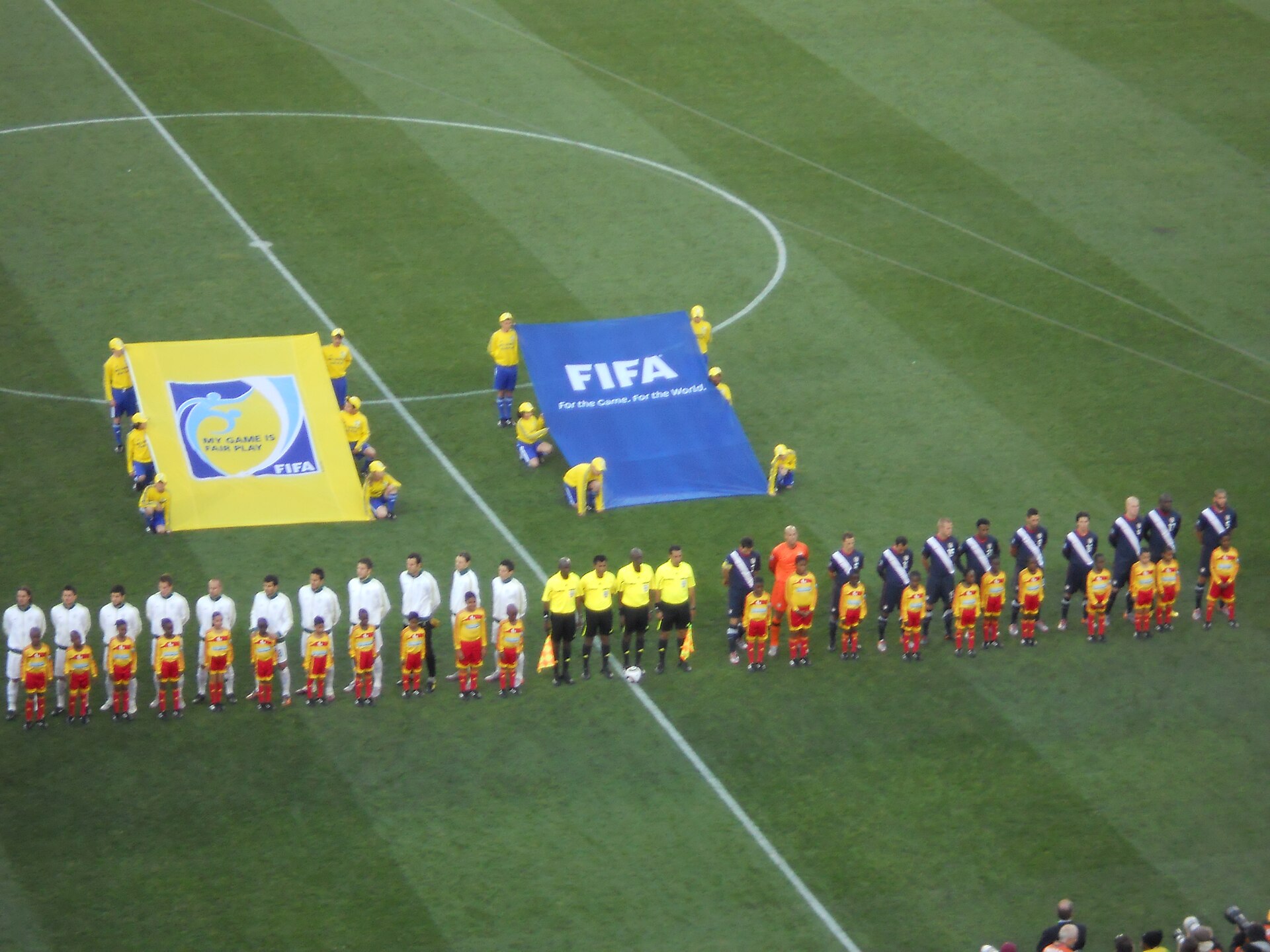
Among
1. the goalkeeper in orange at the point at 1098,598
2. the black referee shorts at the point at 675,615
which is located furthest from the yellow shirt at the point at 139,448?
the goalkeeper in orange at the point at 1098,598

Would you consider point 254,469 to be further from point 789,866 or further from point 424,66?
point 424,66

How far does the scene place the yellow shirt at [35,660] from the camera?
17766 millimetres

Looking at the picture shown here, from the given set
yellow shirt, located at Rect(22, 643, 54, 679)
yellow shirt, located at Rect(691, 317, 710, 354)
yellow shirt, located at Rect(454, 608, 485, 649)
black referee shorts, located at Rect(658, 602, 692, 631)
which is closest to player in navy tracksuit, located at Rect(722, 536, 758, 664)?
black referee shorts, located at Rect(658, 602, 692, 631)

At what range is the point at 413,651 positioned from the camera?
18594mm

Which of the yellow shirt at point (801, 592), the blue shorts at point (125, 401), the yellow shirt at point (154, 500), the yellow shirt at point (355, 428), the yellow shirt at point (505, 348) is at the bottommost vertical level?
the yellow shirt at point (801, 592)

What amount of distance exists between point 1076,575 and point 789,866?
572 cm

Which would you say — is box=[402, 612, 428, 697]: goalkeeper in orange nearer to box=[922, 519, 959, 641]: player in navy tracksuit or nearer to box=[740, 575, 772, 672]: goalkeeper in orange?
box=[740, 575, 772, 672]: goalkeeper in orange

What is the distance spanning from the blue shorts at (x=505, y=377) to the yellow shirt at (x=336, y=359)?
190 cm

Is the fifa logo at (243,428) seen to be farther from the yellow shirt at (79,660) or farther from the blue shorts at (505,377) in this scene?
the yellow shirt at (79,660)

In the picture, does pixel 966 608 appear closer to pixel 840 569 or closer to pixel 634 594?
pixel 840 569

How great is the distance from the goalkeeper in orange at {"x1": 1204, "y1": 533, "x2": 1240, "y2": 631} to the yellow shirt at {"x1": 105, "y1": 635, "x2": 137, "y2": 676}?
1140cm

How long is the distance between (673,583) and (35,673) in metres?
6.39

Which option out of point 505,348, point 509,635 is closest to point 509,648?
point 509,635

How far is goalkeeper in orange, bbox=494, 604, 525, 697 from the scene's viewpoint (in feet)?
60.8
